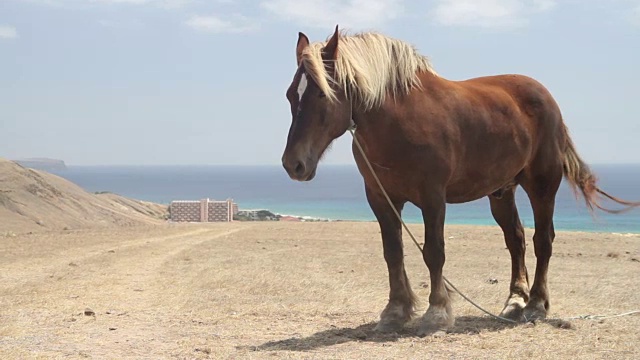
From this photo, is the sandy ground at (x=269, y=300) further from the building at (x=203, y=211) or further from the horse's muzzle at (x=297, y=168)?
the building at (x=203, y=211)

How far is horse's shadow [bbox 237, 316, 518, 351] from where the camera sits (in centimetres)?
600

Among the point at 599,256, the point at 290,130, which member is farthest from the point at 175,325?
the point at 599,256

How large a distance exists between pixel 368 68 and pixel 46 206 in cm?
2208

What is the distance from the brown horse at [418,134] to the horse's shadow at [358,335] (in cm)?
15

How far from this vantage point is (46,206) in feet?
84.4

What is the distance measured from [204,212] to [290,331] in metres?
29.5

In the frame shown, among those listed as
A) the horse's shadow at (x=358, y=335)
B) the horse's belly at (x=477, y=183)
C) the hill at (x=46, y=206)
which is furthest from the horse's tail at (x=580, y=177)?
the hill at (x=46, y=206)

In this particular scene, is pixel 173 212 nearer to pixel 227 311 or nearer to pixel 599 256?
pixel 599 256

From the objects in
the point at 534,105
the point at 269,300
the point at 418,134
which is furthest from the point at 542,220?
the point at 269,300

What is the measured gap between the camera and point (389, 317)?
266 inches

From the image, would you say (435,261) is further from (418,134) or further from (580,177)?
(580,177)

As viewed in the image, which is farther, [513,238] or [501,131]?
[513,238]

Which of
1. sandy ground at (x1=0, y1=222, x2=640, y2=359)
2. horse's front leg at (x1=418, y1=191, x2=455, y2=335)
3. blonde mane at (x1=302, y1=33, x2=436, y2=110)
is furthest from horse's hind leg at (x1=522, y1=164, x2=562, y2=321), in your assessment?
blonde mane at (x1=302, y1=33, x2=436, y2=110)

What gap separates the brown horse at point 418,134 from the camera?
5906 millimetres
